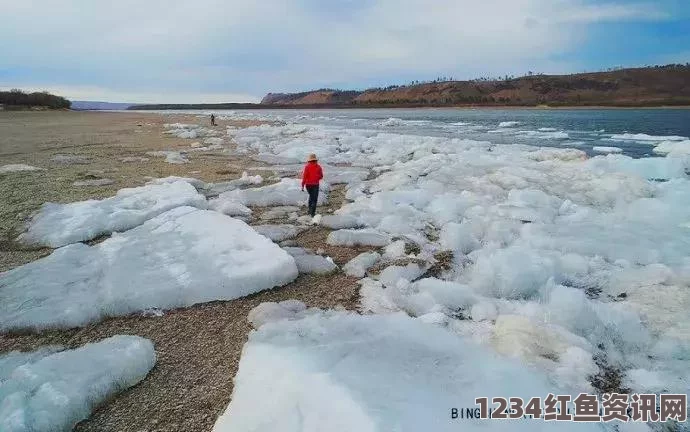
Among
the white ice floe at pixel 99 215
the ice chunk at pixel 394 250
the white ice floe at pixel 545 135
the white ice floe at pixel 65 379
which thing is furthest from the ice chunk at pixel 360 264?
the white ice floe at pixel 545 135

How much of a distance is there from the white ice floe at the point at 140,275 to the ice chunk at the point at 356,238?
49.6 inches

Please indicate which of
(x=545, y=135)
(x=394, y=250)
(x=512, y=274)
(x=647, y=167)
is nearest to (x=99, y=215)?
(x=394, y=250)

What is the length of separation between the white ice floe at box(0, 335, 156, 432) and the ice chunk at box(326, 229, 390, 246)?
3324 mm

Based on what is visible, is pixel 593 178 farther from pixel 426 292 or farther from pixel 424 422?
pixel 424 422

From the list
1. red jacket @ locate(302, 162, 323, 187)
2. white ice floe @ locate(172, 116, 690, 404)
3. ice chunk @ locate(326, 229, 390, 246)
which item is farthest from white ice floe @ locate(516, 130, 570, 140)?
ice chunk @ locate(326, 229, 390, 246)

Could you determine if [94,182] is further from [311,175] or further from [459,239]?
[459,239]

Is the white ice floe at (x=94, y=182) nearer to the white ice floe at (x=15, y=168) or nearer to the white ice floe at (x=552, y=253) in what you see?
the white ice floe at (x=15, y=168)

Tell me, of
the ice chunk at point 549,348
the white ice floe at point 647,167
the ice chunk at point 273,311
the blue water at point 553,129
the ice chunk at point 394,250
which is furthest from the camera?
the blue water at point 553,129

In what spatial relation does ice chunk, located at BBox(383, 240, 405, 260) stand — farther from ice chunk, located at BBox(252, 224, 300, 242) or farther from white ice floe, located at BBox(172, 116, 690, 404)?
ice chunk, located at BBox(252, 224, 300, 242)

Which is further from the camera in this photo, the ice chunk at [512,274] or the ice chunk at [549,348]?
the ice chunk at [512,274]

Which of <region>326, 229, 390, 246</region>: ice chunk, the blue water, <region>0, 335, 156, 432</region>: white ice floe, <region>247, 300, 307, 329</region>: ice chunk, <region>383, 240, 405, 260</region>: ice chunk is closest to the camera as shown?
<region>0, 335, 156, 432</region>: white ice floe

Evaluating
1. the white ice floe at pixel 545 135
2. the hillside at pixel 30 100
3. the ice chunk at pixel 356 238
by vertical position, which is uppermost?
the hillside at pixel 30 100

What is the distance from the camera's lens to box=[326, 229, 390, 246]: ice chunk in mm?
6391

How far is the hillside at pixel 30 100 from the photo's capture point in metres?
52.8
